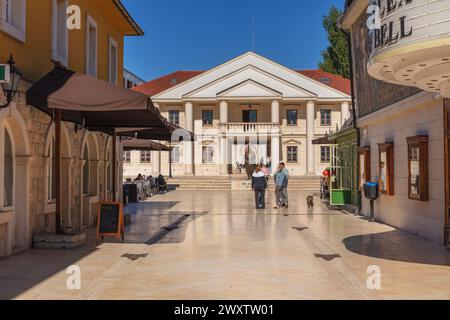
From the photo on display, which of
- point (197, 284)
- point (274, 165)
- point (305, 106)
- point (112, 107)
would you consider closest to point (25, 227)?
A: point (112, 107)

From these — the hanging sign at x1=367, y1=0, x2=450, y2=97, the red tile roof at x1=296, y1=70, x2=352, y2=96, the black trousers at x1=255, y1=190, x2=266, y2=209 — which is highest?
the red tile roof at x1=296, y1=70, x2=352, y2=96

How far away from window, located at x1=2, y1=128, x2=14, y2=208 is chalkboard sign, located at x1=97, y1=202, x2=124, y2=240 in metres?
1.96

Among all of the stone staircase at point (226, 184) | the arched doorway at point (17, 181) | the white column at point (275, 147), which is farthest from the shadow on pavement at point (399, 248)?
the white column at point (275, 147)

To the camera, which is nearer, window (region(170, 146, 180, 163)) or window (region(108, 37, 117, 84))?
window (region(108, 37, 117, 84))

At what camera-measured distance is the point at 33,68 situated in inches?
447

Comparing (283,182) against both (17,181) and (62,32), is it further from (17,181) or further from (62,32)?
(17,181)

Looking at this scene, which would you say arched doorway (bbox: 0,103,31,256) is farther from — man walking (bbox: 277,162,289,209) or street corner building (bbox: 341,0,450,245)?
man walking (bbox: 277,162,289,209)

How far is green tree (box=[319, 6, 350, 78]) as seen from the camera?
56.4m

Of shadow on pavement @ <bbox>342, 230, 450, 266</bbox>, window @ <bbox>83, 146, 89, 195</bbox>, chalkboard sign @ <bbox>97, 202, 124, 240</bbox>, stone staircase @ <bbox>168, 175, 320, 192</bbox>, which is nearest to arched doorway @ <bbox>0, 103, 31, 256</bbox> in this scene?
chalkboard sign @ <bbox>97, 202, 124, 240</bbox>

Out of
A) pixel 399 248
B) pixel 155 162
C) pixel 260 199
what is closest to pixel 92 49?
pixel 260 199

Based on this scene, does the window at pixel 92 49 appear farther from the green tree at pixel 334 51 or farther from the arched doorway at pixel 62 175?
the green tree at pixel 334 51

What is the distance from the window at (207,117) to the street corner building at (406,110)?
94.7 ft

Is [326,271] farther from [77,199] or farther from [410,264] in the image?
[77,199]

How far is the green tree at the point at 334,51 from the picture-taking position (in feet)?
185
